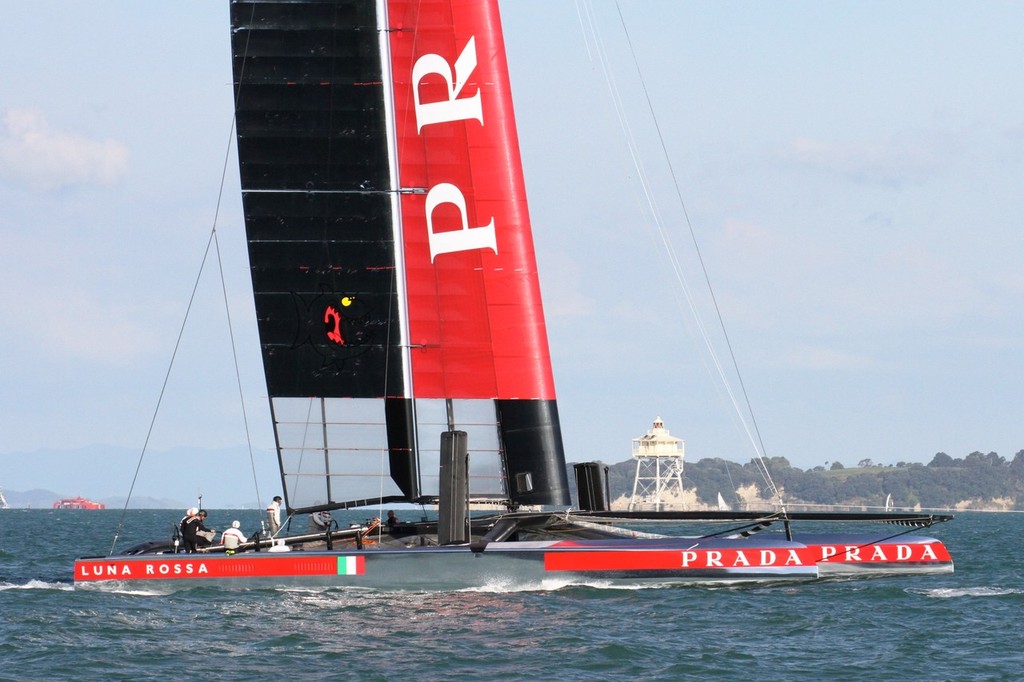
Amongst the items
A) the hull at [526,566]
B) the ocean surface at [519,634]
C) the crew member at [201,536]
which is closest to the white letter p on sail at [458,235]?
the hull at [526,566]

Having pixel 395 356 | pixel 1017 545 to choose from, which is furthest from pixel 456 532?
pixel 1017 545

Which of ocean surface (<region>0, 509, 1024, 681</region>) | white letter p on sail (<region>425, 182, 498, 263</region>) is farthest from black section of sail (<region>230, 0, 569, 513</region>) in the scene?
ocean surface (<region>0, 509, 1024, 681</region>)

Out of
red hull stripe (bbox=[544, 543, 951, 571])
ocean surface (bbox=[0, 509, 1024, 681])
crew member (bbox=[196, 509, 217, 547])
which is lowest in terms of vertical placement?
ocean surface (bbox=[0, 509, 1024, 681])

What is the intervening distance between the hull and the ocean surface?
21cm

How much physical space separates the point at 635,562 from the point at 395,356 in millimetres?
4506

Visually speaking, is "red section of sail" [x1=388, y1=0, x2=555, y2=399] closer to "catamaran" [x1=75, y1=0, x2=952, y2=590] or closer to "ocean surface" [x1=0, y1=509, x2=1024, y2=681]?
"catamaran" [x1=75, y1=0, x2=952, y2=590]

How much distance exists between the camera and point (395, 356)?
1983 centimetres

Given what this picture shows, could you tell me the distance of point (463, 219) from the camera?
19734 mm

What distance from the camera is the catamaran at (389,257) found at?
1969 centimetres

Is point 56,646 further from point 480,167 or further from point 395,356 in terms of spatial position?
point 480,167

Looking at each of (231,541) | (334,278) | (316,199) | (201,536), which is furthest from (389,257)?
(201,536)

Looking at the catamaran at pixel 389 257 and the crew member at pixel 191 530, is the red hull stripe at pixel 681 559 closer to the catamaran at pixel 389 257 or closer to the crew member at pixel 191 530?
the catamaran at pixel 389 257

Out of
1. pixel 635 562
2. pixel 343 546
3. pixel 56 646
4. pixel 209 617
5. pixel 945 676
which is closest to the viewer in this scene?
pixel 945 676

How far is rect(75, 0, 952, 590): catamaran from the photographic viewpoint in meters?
19.7
